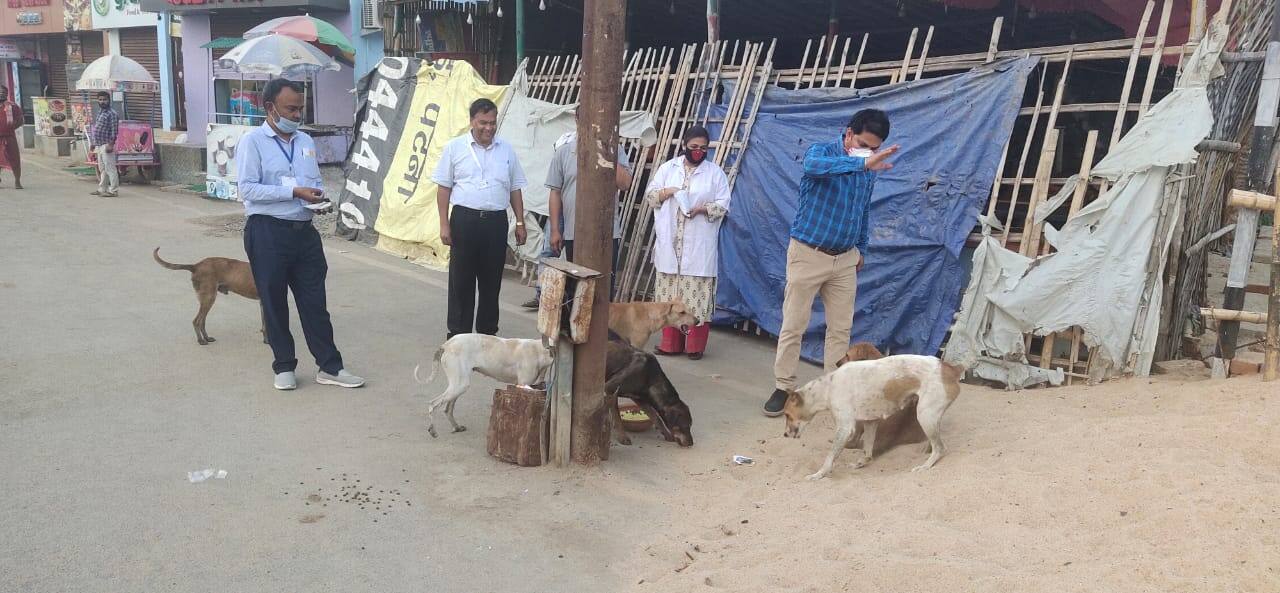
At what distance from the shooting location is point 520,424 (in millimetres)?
4391

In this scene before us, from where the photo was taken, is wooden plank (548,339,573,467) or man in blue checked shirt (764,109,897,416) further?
man in blue checked shirt (764,109,897,416)

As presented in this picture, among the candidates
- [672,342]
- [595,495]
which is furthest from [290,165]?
[672,342]

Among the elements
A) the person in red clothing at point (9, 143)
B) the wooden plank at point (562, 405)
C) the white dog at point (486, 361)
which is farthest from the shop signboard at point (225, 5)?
the wooden plank at point (562, 405)

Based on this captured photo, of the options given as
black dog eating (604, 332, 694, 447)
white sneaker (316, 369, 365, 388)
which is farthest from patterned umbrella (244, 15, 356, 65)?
black dog eating (604, 332, 694, 447)

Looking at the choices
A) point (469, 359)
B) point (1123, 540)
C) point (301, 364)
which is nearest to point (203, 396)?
point (301, 364)

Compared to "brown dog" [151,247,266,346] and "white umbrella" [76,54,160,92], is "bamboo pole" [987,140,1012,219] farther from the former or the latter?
"white umbrella" [76,54,160,92]

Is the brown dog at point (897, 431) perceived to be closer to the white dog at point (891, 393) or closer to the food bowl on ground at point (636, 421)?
the white dog at point (891, 393)

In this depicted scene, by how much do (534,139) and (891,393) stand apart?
590 cm

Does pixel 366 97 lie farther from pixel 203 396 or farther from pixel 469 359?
pixel 469 359

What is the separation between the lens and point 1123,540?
9.96ft

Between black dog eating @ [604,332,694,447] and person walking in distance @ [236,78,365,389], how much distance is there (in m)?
1.81

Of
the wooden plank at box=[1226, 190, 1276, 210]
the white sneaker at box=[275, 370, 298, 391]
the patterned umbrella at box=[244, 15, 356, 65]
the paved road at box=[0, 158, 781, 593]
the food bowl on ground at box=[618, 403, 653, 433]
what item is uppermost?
the patterned umbrella at box=[244, 15, 356, 65]

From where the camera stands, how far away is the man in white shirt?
223 inches

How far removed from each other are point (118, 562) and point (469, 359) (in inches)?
74.3
